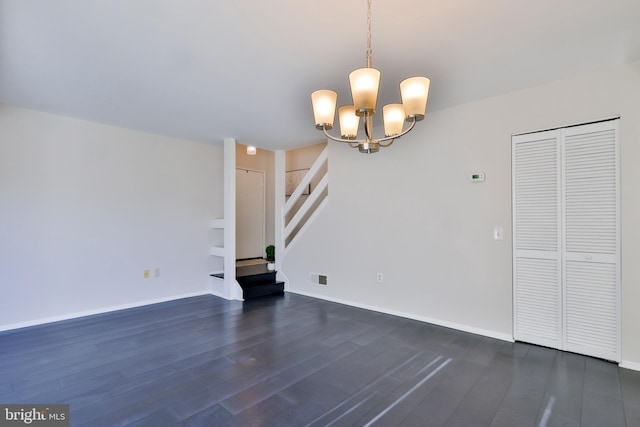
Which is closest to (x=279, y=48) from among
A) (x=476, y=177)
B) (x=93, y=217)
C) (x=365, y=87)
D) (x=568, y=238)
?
(x=365, y=87)

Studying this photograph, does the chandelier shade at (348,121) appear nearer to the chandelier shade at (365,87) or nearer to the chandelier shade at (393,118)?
the chandelier shade at (393,118)

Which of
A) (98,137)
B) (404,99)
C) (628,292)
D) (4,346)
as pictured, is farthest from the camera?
(98,137)

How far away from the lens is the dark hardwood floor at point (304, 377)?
1.85 metres

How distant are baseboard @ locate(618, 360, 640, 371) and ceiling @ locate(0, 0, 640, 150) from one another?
2.38 meters

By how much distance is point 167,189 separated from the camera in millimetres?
4516

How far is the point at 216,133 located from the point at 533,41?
12.0 ft

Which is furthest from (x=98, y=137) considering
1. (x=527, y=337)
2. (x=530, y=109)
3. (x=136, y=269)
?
(x=527, y=337)

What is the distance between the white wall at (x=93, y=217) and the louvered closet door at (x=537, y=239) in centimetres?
425

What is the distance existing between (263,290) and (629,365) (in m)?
4.07

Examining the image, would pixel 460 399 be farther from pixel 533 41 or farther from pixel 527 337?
pixel 533 41

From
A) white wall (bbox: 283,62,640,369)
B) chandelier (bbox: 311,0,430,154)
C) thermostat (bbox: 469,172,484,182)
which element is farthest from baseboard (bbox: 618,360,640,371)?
chandelier (bbox: 311,0,430,154)

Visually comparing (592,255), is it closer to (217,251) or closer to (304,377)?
(304,377)

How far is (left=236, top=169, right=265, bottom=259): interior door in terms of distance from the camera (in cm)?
596

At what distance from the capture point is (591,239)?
2.62 m
